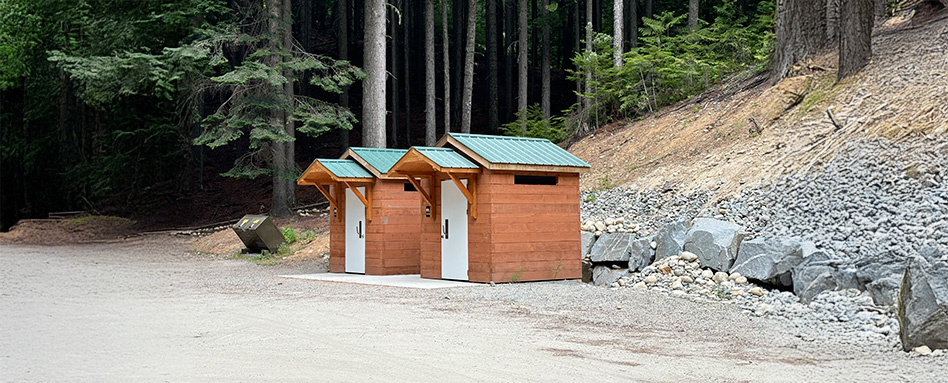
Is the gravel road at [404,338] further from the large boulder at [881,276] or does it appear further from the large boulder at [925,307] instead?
the large boulder at [881,276]

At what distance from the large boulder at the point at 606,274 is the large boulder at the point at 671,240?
0.71 meters

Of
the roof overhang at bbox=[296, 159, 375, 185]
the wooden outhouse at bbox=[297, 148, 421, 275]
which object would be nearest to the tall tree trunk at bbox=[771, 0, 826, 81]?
the wooden outhouse at bbox=[297, 148, 421, 275]

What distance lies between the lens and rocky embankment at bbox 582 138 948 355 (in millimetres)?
8062

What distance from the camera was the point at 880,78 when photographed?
14422mm

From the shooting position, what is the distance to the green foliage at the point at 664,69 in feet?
67.3

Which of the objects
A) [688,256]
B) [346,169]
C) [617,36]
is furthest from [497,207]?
[617,36]

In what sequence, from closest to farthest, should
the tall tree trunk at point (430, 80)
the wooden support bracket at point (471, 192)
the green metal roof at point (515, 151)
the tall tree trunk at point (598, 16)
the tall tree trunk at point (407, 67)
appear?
the wooden support bracket at point (471, 192), the green metal roof at point (515, 151), the tall tree trunk at point (430, 80), the tall tree trunk at point (407, 67), the tall tree trunk at point (598, 16)

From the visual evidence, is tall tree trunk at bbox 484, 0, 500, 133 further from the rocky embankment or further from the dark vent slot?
the dark vent slot

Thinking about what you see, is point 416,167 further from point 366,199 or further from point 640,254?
point 640,254

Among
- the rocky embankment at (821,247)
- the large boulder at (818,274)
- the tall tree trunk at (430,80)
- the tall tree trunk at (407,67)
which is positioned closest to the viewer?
the rocky embankment at (821,247)

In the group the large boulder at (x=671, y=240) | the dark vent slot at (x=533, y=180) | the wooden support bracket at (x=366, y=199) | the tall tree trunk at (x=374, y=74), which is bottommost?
the large boulder at (x=671, y=240)

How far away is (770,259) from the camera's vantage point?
10.8 m

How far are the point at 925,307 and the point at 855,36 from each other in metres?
9.40

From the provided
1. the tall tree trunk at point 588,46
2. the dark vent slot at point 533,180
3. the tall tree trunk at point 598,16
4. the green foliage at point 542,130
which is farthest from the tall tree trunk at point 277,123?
the tall tree trunk at point 598,16
